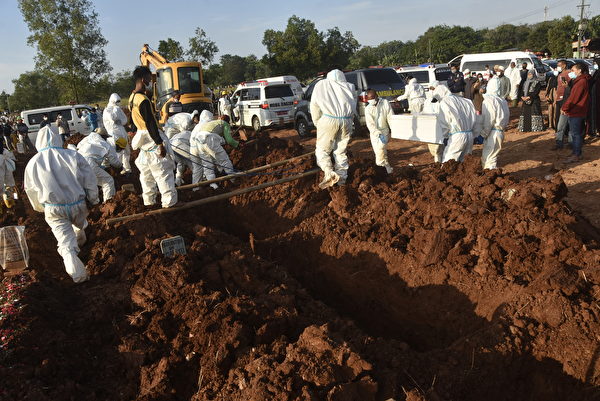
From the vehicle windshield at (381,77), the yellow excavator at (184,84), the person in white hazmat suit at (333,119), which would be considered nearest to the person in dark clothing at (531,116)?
the vehicle windshield at (381,77)

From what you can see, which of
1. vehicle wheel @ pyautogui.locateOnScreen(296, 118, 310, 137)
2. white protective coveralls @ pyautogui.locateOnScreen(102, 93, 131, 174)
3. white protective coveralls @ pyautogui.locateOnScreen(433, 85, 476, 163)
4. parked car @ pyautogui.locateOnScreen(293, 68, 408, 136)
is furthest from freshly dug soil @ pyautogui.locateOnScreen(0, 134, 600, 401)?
vehicle wheel @ pyautogui.locateOnScreen(296, 118, 310, 137)

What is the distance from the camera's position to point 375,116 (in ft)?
27.0

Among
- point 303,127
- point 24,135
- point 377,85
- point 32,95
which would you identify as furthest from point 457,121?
point 32,95

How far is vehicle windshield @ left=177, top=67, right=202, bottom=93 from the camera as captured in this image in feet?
52.0

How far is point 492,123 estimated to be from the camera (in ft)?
22.5

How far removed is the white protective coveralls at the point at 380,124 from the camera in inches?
323

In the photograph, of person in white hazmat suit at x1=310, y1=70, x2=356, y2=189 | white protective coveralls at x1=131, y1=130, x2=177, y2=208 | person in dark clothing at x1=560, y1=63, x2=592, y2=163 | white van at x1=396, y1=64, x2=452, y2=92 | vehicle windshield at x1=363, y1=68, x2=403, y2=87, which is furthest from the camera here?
white van at x1=396, y1=64, x2=452, y2=92

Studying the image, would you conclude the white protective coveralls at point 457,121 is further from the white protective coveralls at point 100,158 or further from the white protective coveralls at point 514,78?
the white protective coveralls at point 514,78

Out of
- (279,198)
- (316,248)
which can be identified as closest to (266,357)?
(316,248)

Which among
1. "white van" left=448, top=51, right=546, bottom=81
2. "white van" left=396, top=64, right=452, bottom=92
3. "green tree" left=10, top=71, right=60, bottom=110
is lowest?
"white van" left=396, top=64, right=452, bottom=92

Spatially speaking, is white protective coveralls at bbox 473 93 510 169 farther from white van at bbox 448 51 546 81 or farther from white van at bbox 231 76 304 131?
white van at bbox 448 51 546 81

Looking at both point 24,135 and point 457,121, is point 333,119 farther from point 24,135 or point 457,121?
point 24,135

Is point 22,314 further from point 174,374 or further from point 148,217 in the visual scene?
point 148,217

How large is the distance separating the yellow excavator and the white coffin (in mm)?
9801
